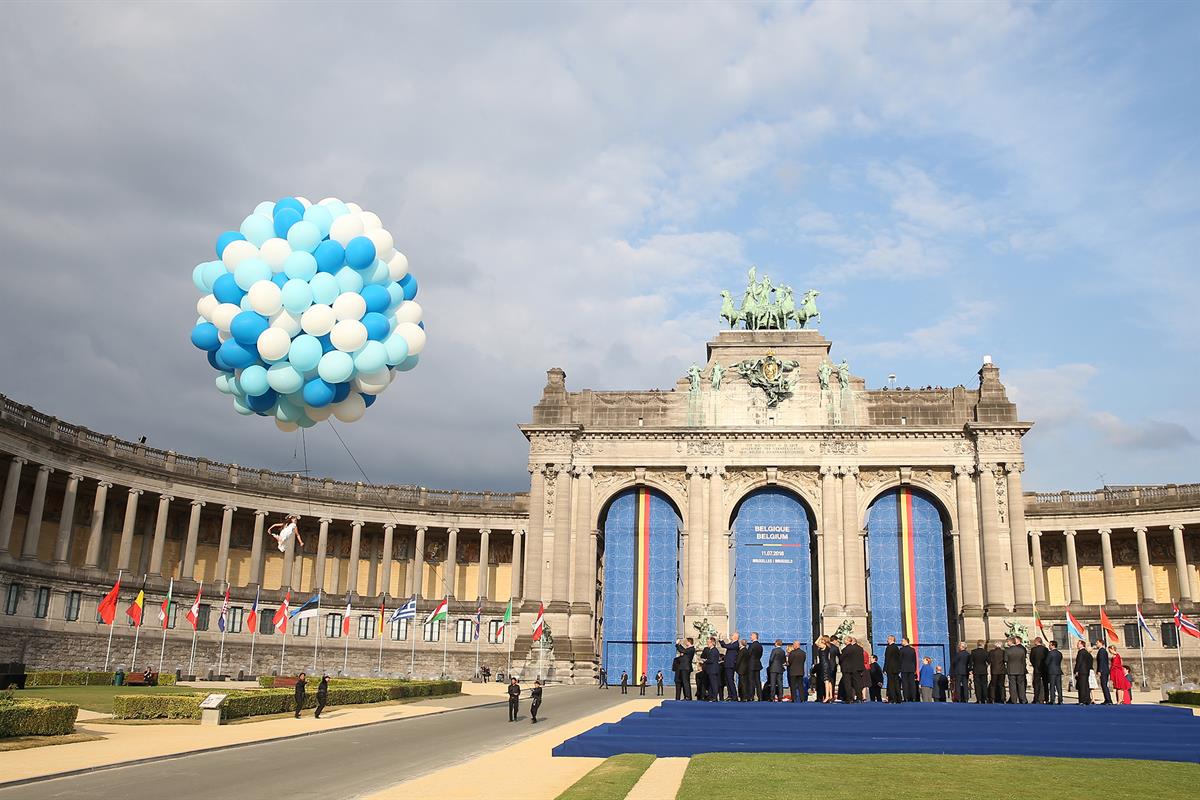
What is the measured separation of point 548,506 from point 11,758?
46.8 meters

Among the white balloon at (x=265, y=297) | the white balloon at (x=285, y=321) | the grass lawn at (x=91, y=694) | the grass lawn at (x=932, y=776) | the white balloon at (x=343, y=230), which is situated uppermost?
the white balloon at (x=343, y=230)

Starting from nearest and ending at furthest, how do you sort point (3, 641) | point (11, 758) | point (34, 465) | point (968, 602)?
point (11, 758)
point (3, 641)
point (34, 465)
point (968, 602)

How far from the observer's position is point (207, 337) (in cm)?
2194

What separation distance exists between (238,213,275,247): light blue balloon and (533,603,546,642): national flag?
40.3 m

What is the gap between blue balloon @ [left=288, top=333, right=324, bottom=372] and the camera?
21.0 m

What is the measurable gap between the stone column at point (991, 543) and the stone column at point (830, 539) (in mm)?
9179

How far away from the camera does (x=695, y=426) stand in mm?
67562

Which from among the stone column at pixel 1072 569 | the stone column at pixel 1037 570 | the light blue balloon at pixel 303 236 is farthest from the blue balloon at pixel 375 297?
the stone column at pixel 1072 569

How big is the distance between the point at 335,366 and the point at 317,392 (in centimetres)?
83

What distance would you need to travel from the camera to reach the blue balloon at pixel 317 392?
70.6 ft

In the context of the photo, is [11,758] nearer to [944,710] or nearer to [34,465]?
[944,710]

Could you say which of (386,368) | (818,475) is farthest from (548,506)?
(386,368)

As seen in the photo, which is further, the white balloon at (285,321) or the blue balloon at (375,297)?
the blue balloon at (375,297)

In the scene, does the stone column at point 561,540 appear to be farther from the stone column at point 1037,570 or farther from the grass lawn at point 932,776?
the grass lawn at point 932,776
